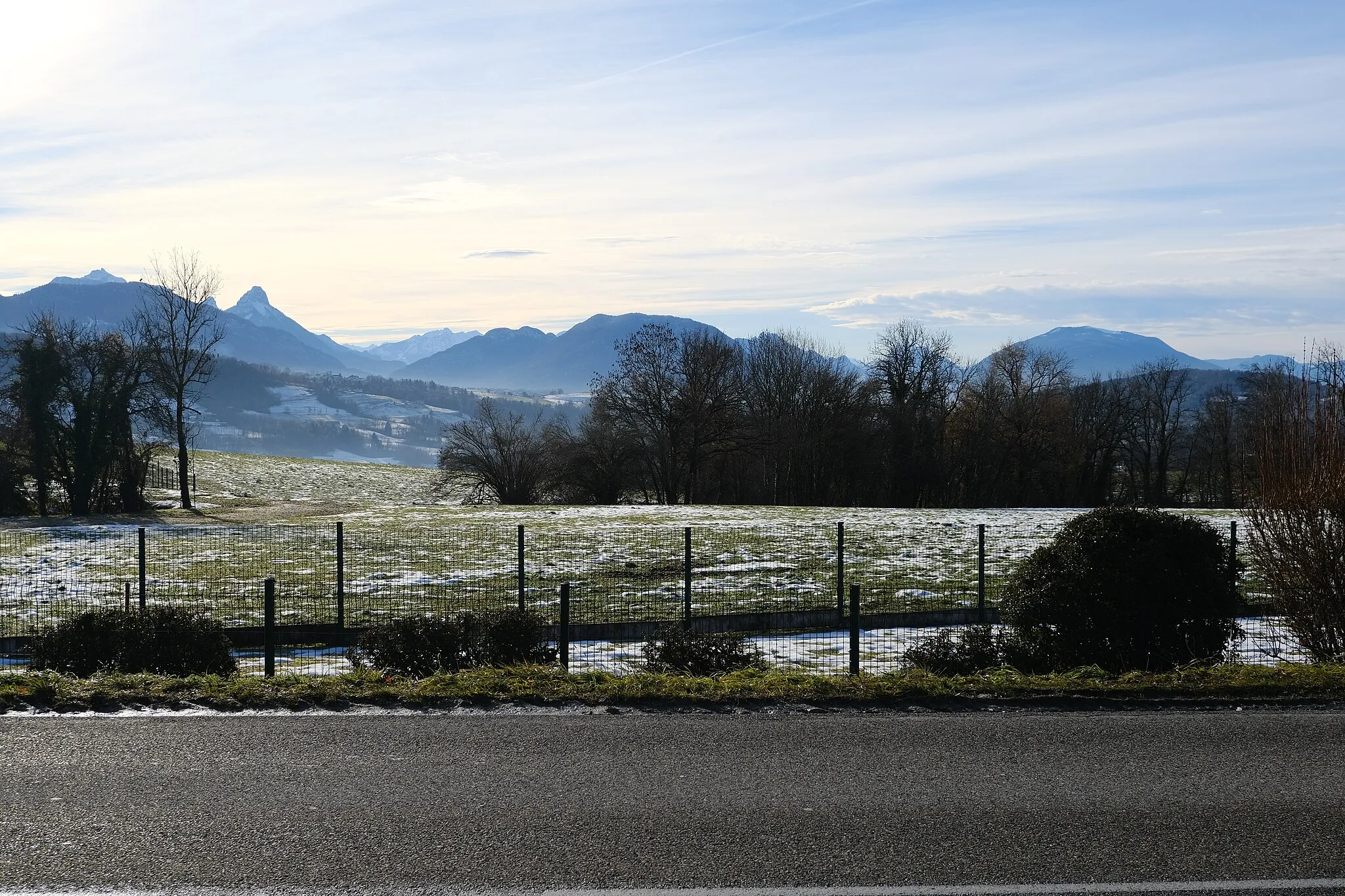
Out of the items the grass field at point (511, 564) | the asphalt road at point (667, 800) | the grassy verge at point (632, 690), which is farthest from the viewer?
the grass field at point (511, 564)

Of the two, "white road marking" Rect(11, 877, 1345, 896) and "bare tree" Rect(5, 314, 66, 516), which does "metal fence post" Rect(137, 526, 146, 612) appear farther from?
"bare tree" Rect(5, 314, 66, 516)

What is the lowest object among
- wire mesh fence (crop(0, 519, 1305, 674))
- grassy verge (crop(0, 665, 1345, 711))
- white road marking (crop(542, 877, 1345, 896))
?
wire mesh fence (crop(0, 519, 1305, 674))

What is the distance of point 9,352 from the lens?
41.7 meters

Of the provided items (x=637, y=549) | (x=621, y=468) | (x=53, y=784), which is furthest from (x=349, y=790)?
(x=621, y=468)

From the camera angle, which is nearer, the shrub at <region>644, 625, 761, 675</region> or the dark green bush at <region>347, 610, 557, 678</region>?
the dark green bush at <region>347, 610, 557, 678</region>

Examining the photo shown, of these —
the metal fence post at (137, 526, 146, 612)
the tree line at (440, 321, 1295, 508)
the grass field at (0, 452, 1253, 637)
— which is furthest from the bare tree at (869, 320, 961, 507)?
the metal fence post at (137, 526, 146, 612)

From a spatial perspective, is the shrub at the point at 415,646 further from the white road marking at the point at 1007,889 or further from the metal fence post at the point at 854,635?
the white road marking at the point at 1007,889

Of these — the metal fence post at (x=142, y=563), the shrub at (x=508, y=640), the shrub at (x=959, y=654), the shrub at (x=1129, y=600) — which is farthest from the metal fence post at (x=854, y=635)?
the metal fence post at (x=142, y=563)

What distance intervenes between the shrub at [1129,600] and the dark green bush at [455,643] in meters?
5.29

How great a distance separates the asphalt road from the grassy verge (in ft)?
1.56

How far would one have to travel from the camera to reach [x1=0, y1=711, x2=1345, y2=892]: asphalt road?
5082 mm

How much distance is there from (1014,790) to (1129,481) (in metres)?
79.3

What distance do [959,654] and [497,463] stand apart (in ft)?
160

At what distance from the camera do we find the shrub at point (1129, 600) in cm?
1058
